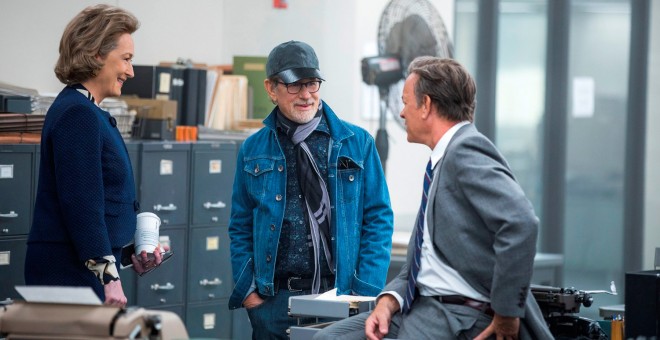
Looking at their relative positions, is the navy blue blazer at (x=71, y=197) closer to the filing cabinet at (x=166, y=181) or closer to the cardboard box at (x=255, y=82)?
the filing cabinet at (x=166, y=181)

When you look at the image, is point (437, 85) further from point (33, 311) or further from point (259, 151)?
point (33, 311)

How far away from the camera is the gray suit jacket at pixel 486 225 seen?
7.98 ft

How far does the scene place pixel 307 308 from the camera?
2846mm

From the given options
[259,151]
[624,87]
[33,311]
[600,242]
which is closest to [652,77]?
[624,87]

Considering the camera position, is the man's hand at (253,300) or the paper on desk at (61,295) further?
the man's hand at (253,300)

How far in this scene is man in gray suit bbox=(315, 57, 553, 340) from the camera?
8.02 feet

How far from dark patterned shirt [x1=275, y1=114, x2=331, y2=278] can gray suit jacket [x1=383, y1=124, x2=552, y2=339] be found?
662mm

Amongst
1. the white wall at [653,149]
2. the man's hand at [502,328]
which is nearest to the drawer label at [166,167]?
the man's hand at [502,328]

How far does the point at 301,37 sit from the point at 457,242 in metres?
4.28

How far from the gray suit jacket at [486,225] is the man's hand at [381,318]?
210 millimetres

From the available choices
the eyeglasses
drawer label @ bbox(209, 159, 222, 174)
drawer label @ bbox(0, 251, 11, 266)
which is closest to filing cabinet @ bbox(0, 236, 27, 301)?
drawer label @ bbox(0, 251, 11, 266)

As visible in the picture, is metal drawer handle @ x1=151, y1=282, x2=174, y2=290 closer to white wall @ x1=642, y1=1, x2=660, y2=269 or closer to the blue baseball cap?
the blue baseball cap

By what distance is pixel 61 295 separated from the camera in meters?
2.24

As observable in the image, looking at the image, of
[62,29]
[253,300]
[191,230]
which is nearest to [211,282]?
[191,230]
